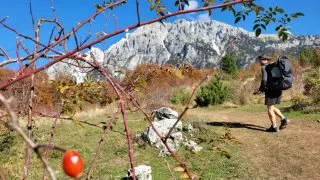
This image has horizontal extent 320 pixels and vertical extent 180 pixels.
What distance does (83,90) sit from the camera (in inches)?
124

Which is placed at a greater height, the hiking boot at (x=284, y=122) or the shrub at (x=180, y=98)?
the shrub at (x=180, y=98)

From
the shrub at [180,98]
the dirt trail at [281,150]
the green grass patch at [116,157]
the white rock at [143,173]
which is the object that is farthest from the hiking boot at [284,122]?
the shrub at [180,98]

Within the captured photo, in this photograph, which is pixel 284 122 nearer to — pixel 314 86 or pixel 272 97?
pixel 272 97

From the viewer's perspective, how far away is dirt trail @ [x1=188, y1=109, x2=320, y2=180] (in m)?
7.16

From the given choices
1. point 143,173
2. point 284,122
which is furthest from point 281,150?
point 143,173

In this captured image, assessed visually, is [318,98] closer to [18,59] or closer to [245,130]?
[245,130]

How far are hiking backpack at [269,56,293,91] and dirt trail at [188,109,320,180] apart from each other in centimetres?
106

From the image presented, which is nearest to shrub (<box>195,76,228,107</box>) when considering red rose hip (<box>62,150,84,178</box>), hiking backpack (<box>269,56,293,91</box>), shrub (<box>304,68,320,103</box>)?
shrub (<box>304,68,320,103</box>)

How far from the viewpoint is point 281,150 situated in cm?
825

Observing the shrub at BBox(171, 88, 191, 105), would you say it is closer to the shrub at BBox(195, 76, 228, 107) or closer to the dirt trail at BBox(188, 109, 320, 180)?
the shrub at BBox(195, 76, 228, 107)

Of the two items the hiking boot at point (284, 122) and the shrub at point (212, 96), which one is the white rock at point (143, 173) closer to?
the hiking boot at point (284, 122)

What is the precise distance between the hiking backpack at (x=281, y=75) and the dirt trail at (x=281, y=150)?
1061 millimetres

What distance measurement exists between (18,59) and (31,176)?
6.74m

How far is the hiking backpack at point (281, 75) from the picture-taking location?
8.54 meters
